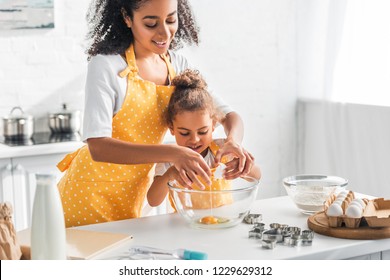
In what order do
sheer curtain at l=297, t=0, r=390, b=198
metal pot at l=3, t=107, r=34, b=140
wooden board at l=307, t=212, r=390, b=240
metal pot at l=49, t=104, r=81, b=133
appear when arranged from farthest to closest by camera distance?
1. sheer curtain at l=297, t=0, r=390, b=198
2. metal pot at l=49, t=104, r=81, b=133
3. metal pot at l=3, t=107, r=34, b=140
4. wooden board at l=307, t=212, r=390, b=240

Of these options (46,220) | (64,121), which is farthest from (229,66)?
(46,220)

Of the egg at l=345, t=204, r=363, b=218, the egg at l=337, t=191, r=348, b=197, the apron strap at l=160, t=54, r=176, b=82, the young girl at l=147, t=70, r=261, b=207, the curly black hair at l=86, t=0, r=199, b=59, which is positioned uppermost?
the curly black hair at l=86, t=0, r=199, b=59

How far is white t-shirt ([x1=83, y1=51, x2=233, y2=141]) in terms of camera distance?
200 centimetres

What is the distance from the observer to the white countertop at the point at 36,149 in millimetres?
3271

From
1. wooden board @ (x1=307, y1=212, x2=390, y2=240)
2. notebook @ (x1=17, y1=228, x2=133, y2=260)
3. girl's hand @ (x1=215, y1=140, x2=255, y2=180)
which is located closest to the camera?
notebook @ (x1=17, y1=228, x2=133, y2=260)

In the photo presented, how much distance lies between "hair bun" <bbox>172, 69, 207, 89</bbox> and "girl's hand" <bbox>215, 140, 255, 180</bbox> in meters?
0.29

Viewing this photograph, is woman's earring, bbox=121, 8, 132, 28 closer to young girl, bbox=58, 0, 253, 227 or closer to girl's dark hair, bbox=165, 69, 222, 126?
young girl, bbox=58, 0, 253, 227

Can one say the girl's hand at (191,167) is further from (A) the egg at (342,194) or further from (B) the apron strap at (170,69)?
(B) the apron strap at (170,69)

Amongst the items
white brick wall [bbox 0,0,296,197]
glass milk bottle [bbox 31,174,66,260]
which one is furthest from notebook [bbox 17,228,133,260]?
white brick wall [bbox 0,0,296,197]

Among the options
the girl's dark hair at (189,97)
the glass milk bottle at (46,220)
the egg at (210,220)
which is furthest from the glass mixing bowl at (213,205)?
the glass milk bottle at (46,220)

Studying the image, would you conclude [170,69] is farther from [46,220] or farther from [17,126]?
[17,126]

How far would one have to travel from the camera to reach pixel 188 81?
2.22 m

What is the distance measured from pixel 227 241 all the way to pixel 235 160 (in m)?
0.32
